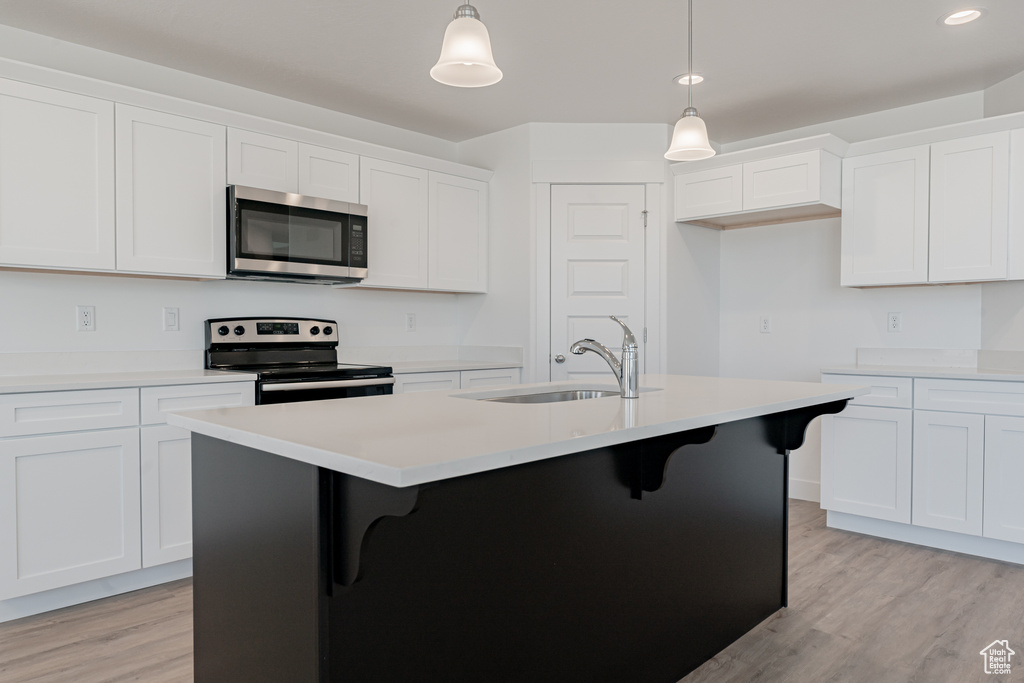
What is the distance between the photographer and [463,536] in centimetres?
153

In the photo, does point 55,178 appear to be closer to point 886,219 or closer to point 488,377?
point 488,377

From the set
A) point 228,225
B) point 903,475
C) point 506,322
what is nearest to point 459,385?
point 506,322

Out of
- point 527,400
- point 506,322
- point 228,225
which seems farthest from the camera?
point 506,322

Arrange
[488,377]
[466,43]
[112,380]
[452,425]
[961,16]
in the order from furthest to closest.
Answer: [488,377] < [961,16] < [112,380] < [466,43] < [452,425]

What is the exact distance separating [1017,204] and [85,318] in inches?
174

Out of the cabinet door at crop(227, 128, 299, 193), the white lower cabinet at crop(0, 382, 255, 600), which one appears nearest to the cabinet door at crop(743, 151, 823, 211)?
the cabinet door at crop(227, 128, 299, 193)

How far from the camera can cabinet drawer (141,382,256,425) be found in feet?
9.18

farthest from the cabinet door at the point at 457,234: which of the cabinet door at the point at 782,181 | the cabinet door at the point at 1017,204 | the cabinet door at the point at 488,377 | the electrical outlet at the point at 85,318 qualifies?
the cabinet door at the point at 1017,204

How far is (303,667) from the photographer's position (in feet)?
4.45

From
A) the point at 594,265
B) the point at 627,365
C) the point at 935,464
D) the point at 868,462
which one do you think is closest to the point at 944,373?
the point at 935,464

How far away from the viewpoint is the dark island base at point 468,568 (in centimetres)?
134

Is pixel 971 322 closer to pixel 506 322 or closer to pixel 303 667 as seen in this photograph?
pixel 506 322

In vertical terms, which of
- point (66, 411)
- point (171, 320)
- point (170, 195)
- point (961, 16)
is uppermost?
point (961, 16)

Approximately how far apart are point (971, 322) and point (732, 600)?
2405mm
